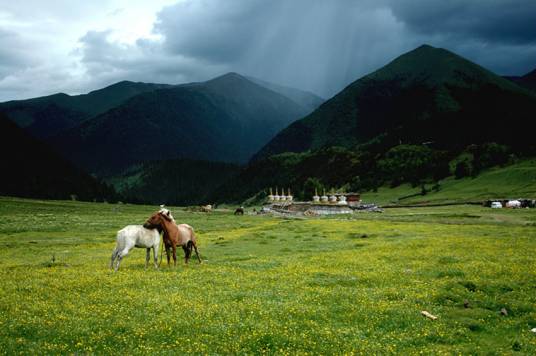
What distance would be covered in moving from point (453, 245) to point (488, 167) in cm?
15391

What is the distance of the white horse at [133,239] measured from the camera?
92.3ft

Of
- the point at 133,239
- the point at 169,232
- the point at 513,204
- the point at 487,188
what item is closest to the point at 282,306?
the point at 133,239

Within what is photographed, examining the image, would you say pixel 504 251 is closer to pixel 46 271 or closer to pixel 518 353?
pixel 518 353

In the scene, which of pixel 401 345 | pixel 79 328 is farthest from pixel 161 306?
pixel 401 345

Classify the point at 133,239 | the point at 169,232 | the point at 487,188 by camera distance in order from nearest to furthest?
the point at 133,239 < the point at 169,232 < the point at 487,188

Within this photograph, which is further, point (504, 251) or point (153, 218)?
point (504, 251)

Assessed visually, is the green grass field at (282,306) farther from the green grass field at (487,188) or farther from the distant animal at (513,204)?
the green grass field at (487,188)

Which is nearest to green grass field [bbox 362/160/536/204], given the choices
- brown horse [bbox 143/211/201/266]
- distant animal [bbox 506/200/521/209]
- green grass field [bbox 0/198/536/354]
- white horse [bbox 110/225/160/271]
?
distant animal [bbox 506/200/521/209]

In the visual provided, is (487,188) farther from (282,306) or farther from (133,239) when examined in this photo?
(282,306)

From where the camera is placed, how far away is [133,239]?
2845cm

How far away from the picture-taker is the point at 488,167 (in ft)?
568

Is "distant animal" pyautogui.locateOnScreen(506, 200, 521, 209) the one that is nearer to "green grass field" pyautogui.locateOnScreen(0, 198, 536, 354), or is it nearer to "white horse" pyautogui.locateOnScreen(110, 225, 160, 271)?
"green grass field" pyautogui.locateOnScreen(0, 198, 536, 354)

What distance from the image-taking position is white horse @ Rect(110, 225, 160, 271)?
2812 centimetres

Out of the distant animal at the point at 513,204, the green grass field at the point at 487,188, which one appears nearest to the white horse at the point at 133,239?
the distant animal at the point at 513,204
